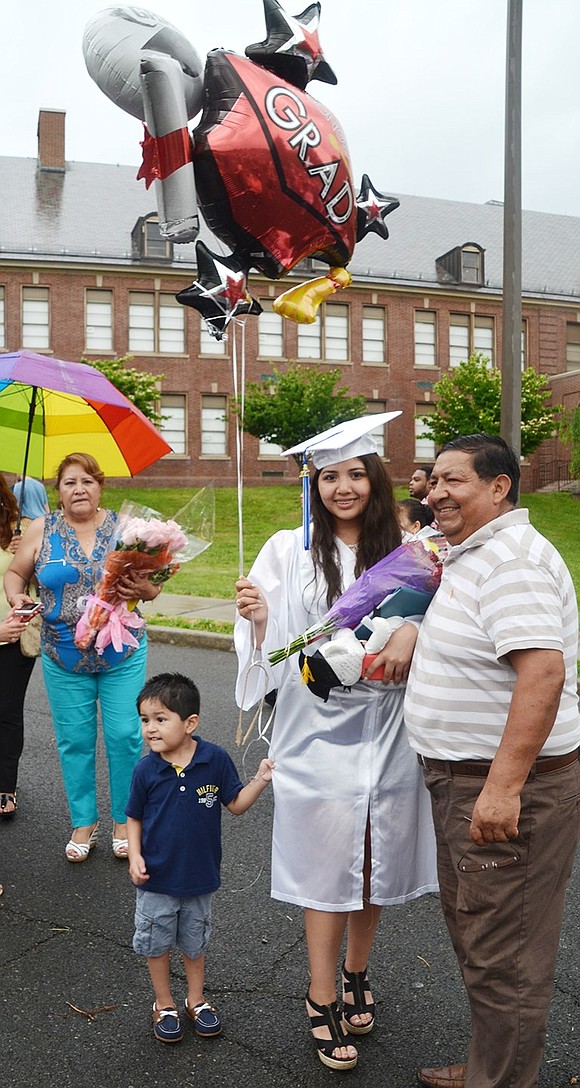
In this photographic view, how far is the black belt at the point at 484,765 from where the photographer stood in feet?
7.89

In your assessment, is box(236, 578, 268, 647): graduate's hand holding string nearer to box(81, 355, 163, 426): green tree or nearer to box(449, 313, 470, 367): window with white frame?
box(81, 355, 163, 426): green tree

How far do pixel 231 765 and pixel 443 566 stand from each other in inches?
43.6

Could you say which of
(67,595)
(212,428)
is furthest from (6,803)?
(212,428)

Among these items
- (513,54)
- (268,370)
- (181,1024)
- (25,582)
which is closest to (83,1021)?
(181,1024)

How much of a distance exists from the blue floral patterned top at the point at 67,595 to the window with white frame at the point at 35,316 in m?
31.6

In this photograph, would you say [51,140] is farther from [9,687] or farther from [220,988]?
[220,988]

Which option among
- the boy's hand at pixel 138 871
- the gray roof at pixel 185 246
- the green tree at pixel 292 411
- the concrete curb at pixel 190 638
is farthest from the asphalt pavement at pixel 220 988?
the gray roof at pixel 185 246

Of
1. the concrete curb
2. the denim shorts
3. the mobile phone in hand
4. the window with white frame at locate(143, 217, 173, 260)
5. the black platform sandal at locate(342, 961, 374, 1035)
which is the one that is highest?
the window with white frame at locate(143, 217, 173, 260)

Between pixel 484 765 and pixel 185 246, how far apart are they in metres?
38.7

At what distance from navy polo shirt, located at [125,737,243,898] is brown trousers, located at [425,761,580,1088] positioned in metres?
0.96

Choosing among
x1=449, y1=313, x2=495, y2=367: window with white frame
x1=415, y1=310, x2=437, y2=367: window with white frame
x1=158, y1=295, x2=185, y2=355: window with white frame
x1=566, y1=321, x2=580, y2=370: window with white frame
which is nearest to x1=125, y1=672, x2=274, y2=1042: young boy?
x1=158, y1=295, x2=185, y2=355: window with white frame

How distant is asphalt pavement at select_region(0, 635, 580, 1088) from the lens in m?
2.88

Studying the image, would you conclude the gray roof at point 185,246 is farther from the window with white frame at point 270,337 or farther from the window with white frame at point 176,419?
the window with white frame at point 176,419

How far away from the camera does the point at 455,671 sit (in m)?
2.44
